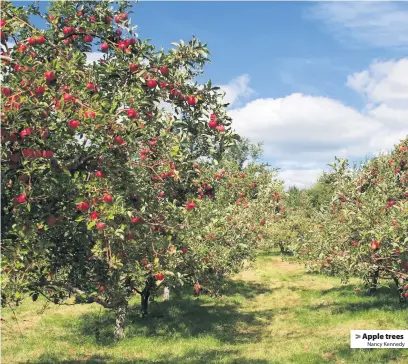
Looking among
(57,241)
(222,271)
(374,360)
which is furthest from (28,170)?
(222,271)

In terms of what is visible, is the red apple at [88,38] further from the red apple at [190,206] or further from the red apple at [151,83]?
the red apple at [190,206]

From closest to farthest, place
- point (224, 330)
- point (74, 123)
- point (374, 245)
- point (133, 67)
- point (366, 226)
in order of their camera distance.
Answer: point (74, 123) → point (133, 67) → point (374, 245) → point (366, 226) → point (224, 330)

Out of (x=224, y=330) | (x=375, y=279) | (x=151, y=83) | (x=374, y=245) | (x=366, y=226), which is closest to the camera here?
(x=151, y=83)

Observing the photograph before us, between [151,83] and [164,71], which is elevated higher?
[164,71]

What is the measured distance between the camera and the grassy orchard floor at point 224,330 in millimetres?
14883

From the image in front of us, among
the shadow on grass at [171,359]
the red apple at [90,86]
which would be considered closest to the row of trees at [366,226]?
the shadow on grass at [171,359]

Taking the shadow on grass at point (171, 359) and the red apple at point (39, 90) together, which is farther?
the shadow on grass at point (171, 359)

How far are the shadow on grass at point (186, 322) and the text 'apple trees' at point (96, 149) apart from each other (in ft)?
29.3

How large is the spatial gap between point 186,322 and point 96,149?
14.4 meters

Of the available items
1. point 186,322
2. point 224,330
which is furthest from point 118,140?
point 186,322

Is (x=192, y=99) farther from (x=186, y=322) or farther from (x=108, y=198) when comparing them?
(x=186, y=322)

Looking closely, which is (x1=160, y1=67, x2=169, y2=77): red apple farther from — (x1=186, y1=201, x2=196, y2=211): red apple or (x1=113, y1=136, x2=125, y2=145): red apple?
(x1=186, y1=201, x2=196, y2=211): red apple

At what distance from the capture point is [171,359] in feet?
49.7

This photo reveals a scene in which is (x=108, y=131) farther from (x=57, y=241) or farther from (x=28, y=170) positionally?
(x=57, y=241)
